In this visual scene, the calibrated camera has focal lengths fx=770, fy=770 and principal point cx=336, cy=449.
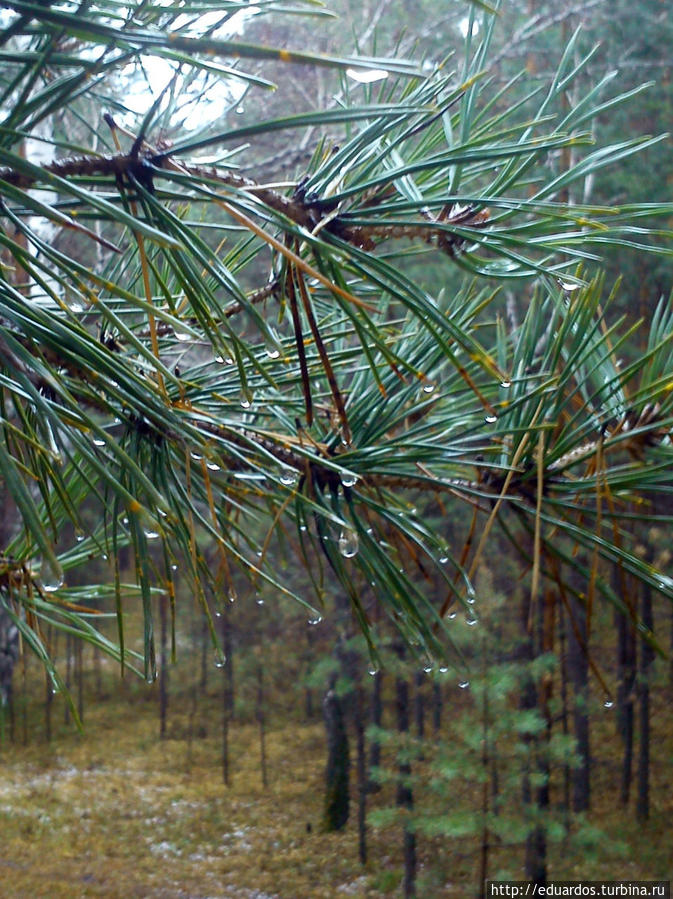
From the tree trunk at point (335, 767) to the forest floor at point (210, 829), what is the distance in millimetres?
36

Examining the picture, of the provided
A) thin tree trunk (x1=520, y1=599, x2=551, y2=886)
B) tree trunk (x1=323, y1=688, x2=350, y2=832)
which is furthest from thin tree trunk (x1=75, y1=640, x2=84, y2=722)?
thin tree trunk (x1=520, y1=599, x2=551, y2=886)

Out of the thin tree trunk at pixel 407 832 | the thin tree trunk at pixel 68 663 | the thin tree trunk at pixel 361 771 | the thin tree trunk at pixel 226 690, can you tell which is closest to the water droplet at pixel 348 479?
the thin tree trunk at pixel 407 832

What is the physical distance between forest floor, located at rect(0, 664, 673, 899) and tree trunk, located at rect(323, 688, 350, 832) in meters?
0.04

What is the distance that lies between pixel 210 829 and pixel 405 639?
1.90m

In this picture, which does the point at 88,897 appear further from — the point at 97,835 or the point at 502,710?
the point at 502,710

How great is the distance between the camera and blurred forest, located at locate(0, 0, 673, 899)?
0.36m

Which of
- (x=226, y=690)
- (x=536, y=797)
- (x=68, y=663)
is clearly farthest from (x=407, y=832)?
(x=68, y=663)

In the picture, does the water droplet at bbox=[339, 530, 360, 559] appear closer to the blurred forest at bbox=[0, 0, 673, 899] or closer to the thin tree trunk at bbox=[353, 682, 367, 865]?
the blurred forest at bbox=[0, 0, 673, 899]

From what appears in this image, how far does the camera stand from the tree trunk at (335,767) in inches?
84.4

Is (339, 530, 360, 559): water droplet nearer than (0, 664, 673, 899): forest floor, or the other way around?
(339, 530, 360, 559): water droplet

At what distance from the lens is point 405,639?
34cm

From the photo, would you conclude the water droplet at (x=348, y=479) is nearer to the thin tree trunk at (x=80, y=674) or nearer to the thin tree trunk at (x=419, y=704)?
the thin tree trunk at (x=419, y=704)

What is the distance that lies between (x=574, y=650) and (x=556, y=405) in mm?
2094

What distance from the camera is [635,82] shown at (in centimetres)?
190
